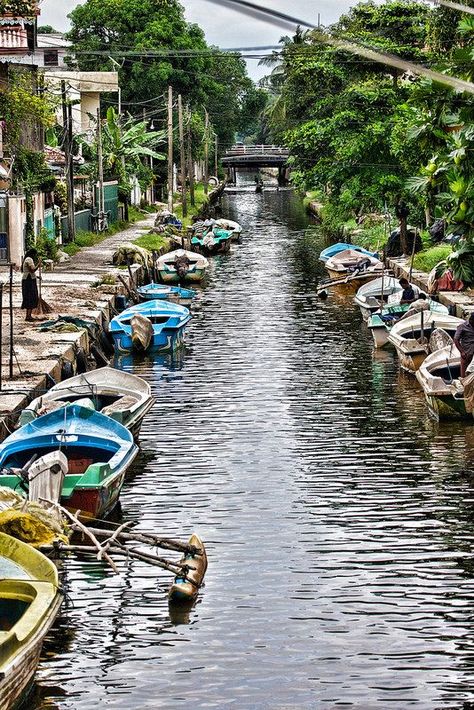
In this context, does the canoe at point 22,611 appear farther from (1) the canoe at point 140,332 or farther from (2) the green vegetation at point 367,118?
(2) the green vegetation at point 367,118


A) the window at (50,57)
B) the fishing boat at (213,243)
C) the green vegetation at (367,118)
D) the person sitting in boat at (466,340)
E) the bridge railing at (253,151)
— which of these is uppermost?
the window at (50,57)

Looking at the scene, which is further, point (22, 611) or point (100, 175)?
point (100, 175)

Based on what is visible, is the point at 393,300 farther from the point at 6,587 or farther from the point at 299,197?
the point at 299,197

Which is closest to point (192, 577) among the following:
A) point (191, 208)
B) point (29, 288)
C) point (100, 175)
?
point (29, 288)

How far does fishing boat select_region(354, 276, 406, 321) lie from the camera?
3859 centimetres

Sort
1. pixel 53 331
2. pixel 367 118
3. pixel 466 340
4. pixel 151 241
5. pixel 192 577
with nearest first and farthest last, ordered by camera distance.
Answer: pixel 192 577
pixel 466 340
pixel 53 331
pixel 151 241
pixel 367 118

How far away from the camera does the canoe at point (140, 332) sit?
3412 cm

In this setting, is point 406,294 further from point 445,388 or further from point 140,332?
point 445,388

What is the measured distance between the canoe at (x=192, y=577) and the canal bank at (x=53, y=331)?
19.7 feet

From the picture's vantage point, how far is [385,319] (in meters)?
34.5

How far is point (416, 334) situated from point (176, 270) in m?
19.8

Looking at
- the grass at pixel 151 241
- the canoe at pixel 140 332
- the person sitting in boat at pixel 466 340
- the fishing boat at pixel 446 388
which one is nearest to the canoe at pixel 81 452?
the person sitting in boat at pixel 466 340

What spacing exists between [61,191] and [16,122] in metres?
12.2

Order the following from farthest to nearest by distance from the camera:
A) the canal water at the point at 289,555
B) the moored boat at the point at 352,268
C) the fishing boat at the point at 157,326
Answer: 1. the moored boat at the point at 352,268
2. the fishing boat at the point at 157,326
3. the canal water at the point at 289,555
